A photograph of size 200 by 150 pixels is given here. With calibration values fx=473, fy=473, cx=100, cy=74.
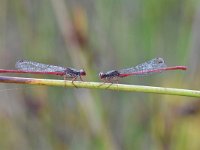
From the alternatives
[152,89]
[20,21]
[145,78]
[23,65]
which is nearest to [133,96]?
[145,78]

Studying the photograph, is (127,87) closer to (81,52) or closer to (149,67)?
(149,67)

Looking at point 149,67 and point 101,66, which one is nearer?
point 149,67

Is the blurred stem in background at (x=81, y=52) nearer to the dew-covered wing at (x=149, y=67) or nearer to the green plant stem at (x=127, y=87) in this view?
the dew-covered wing at (x=149, y=67)

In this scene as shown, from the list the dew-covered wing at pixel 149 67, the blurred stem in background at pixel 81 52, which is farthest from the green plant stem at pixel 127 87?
the blurred stem in background at pixel 81 52

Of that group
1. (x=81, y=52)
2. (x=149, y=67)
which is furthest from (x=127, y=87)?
A: (x=81, y=52)

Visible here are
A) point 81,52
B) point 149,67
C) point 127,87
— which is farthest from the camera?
point 81,52

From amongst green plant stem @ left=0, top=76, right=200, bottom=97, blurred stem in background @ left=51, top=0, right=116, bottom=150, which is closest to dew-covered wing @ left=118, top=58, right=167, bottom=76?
green plant stem @ left=0, top=76, right=200, bottom=97

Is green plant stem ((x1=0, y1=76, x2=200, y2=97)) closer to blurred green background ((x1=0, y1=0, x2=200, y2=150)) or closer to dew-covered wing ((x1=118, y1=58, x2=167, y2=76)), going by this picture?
dew-covered wing ((x1=118, y1=58, x2=167, y2=76))

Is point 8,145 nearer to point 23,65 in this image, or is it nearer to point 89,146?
point 89,146
